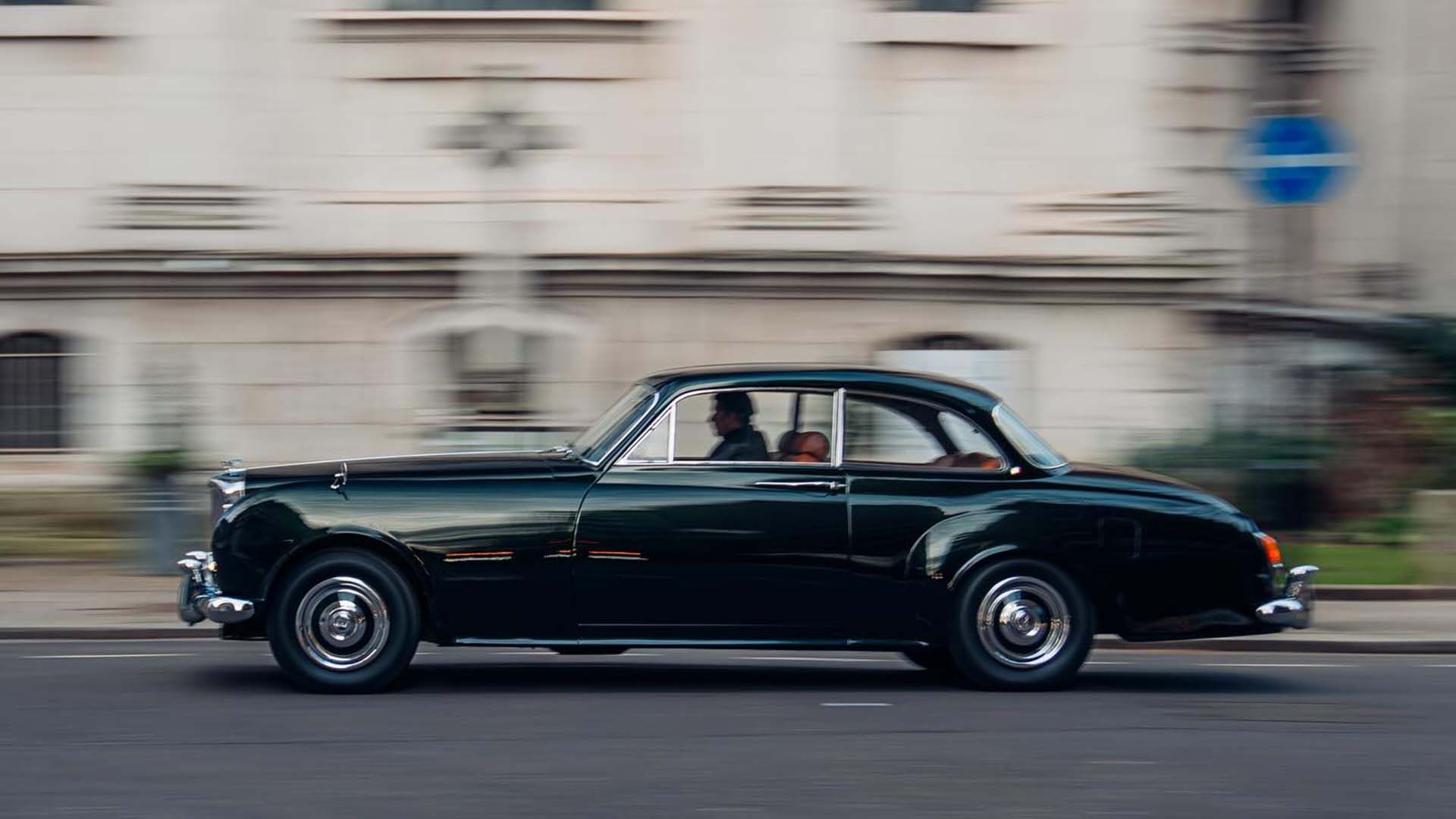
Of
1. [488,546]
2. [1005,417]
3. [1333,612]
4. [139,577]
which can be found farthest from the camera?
[139,577]

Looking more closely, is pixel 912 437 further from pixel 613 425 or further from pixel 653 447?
pixel 613 425

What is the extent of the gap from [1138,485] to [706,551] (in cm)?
204

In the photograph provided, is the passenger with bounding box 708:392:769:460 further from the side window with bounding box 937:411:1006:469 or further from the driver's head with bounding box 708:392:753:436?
the side window with bounding box 937:411:1006:469

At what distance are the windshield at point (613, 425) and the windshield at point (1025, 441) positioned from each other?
63.5 inches

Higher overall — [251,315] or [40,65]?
[40,65]

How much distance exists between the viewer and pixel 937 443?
27.3 ft

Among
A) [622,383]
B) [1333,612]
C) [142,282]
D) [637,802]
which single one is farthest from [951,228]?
[637,802]

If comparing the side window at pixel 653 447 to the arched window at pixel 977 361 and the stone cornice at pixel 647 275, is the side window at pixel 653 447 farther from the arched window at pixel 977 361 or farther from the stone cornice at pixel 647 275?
the arched window at pixel 977 361

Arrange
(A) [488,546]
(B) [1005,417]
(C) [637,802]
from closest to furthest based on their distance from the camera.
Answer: (C) [637,802]
(A) [488,546]
(B) [1005,417]

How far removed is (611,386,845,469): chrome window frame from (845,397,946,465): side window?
0.04 metres

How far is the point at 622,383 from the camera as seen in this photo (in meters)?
15.5

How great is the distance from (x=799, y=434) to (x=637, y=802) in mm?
2560

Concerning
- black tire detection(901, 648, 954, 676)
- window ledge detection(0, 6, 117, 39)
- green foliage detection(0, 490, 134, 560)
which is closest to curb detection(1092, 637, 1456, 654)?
black tire detection(901, 648, 954, 676)

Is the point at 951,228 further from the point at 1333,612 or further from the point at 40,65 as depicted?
the point at 40,65
